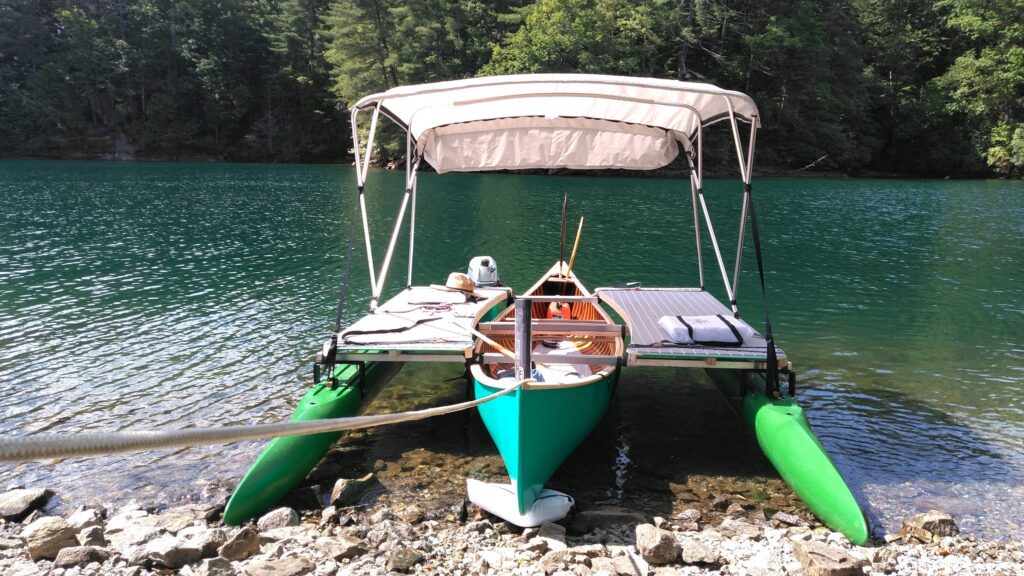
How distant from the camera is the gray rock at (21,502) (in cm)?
599

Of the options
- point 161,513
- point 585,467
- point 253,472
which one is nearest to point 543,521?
point 585,467

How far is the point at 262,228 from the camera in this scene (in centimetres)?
2595

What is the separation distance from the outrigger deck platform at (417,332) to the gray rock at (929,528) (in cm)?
452

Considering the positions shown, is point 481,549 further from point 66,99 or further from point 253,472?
point 66,99

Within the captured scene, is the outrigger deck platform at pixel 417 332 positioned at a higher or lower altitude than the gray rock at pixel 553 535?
higher

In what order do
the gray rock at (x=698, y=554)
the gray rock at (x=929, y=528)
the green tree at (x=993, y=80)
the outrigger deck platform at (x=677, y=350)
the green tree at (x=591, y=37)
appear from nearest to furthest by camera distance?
the gray rock at (x=698, y=554) < the gray rock at (x=929, y=528) < the outrigger deck platform at (x=677, y=350) < the green tree at (x=993, y=80) < the green tree at (x=591, y=37)

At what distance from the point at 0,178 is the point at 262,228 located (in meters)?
29.3

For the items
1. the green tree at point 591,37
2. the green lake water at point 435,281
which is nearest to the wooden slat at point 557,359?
the green lake water at point 435,281

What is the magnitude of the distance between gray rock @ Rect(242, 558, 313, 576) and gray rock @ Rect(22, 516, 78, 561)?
1.55 m

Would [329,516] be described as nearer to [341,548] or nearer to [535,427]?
[341,548]

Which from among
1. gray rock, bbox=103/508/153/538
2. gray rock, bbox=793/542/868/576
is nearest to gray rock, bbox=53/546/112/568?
gray rock, bbox=103/508/153/538

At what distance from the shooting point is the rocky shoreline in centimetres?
498

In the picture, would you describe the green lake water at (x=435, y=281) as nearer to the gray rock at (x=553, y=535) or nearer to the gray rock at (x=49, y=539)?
the gray rock at (x=49, y=539)

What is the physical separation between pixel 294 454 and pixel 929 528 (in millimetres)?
5831
